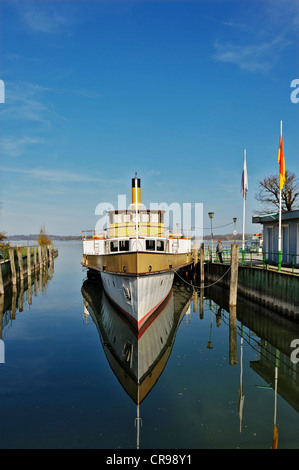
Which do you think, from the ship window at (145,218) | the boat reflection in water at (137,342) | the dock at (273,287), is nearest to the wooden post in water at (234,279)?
the dock at (273,287)

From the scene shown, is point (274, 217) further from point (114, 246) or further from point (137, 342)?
point (137, 342)

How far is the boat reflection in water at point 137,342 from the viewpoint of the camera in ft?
35.6

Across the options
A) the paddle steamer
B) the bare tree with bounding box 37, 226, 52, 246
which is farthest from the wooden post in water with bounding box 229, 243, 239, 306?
the bare tree with bounding box 37, 226, 52, 246

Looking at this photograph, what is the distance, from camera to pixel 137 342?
14.2 metres

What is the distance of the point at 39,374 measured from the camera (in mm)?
11344

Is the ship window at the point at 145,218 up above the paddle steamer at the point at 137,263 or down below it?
above

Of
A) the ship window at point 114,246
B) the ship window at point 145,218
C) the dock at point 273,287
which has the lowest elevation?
the dock at point 273,287

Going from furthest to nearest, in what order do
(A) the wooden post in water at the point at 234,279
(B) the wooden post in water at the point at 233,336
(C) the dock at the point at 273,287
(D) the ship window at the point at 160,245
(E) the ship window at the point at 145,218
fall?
(E) the ship window at the point at 145,218 < (D) the ship window at the point at 160,245 < (A) the wooden post in water at the point at 234,279 < (C) the dock at the point at 273,287 < (B) the wooden post in water at the point at 233,336

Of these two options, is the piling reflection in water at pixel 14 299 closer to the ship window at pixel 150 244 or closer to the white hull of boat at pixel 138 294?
the white hull of boat at pixel 138 294

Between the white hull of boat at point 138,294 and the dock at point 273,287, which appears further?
the dock at point 273,287

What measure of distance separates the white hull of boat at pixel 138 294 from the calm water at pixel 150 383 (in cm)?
83

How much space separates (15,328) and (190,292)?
50.2 ft
